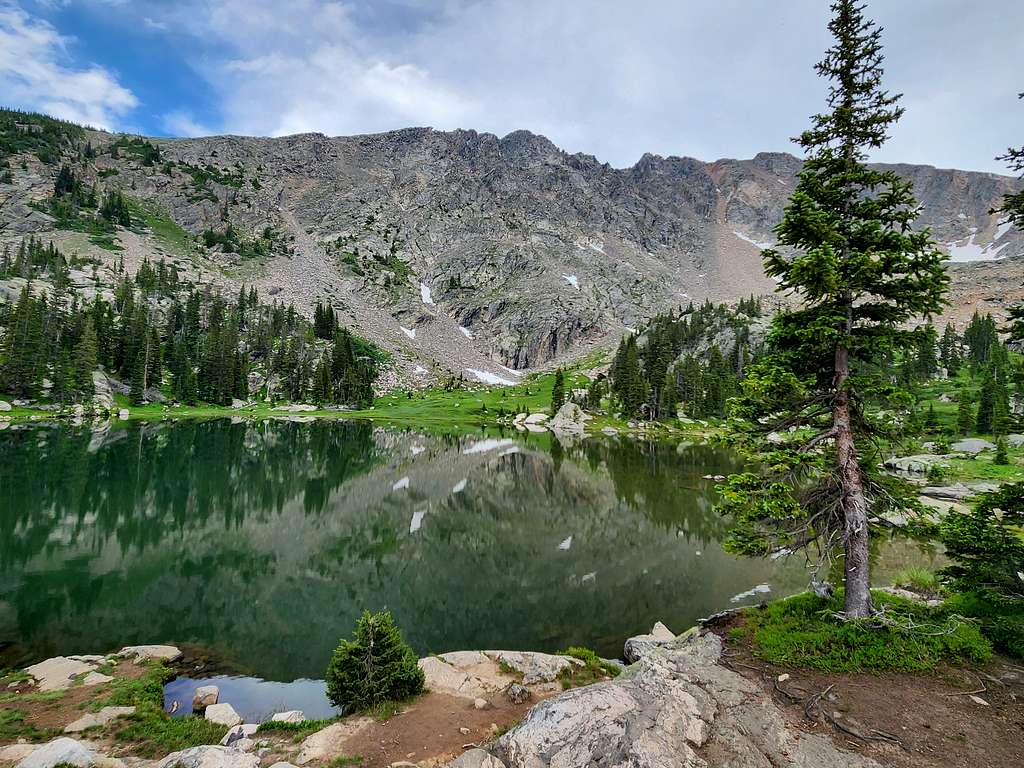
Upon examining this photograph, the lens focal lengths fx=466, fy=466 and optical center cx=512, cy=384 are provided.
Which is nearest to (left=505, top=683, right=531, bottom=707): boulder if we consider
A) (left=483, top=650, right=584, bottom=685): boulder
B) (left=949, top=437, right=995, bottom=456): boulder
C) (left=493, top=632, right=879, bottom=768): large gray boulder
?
(left=483, top=650, right=584, bottom=685): boulder

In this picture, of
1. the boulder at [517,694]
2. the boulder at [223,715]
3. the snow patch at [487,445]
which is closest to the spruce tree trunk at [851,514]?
the boulder at [517,694]

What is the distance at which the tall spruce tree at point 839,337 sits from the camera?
41.4 feet

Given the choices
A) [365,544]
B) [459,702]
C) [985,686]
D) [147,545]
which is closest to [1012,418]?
[985,686]

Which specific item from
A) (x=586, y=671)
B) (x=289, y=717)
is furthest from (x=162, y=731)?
(x=586, y=671)

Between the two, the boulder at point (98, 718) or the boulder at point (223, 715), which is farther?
the boulder at point (223, 715)

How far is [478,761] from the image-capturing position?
8328mm

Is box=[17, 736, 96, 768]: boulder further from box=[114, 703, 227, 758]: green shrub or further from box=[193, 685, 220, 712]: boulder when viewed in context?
box=[193, 685, 220, 712]: boulder

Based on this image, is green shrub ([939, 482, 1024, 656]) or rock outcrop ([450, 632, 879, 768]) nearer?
rock outcrop ([450, 632, 879, 768])

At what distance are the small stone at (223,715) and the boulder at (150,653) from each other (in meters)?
4.77

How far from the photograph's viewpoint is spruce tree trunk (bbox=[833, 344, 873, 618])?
40.9ft

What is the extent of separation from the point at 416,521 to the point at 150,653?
21.8m

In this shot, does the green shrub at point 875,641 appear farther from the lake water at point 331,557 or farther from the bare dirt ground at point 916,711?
the lake water at point 331,557

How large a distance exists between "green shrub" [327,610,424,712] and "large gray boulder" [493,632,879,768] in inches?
193

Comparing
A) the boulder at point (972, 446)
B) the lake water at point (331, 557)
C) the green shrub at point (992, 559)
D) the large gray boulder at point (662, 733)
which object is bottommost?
the lake water at point (331, 557)
